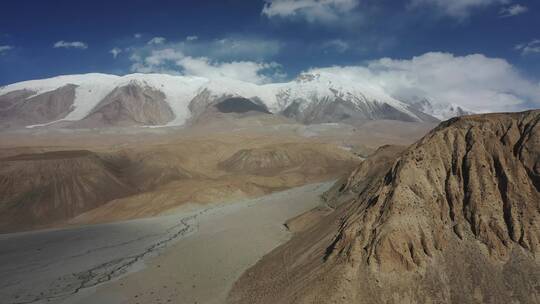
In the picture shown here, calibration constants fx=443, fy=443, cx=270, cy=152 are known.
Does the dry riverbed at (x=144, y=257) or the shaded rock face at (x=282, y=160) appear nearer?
the dry riverbed at (x=144, y=257)

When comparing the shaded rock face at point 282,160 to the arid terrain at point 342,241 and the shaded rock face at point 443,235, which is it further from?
the shaded rock face at point 443,235

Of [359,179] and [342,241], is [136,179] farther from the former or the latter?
[342,241]

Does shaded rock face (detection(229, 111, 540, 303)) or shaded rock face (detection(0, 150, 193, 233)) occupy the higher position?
shaded rock face (detection(229, 111, 540, 303))

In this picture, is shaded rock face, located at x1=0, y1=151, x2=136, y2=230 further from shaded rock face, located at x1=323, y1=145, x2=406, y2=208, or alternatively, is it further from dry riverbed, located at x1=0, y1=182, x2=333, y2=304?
shaded rock face, located at x1=323, y1=145, x2=406, y2=208

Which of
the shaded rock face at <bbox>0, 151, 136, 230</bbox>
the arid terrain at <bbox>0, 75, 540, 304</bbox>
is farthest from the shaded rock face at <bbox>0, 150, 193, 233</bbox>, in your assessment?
the arid terrain at <bbox>0, 75, 540, 304</bbox>

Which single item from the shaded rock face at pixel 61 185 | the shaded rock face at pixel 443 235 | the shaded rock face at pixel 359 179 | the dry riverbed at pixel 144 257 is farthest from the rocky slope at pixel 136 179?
the shaded rock face at pixel 443 235

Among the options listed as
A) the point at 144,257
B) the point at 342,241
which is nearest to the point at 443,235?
the point at 342,241

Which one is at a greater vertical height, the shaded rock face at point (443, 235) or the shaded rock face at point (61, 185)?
the shaded rock face at point (443, 235)

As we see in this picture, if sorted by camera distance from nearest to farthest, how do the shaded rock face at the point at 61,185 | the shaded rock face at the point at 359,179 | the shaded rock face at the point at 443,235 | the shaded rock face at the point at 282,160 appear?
the shaded rock face at the point at 443,235
the shaded rock face at the point at 359,179
the shaded rock face at the point at 61,185
the shaded rock face at the point at 282,160
